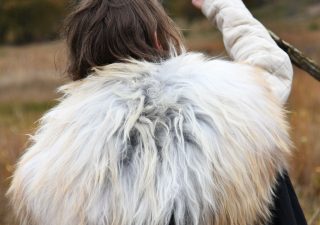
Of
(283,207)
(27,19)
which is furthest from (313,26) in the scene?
(283,207)

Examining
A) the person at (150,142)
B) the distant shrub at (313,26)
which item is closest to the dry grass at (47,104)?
the person at (150,142)

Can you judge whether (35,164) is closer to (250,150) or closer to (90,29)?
(90,29)

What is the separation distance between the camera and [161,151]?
1.56m

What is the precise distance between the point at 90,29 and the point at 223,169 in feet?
1.51

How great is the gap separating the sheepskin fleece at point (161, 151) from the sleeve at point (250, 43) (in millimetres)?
162

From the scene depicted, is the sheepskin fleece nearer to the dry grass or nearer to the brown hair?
the brown hair

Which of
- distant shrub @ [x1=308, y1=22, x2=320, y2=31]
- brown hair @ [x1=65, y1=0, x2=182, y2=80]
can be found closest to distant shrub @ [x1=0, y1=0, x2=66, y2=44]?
distant shrub @ [x1=308, y1=22, x2=320, y2=31]

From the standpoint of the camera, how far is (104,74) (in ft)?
5.42

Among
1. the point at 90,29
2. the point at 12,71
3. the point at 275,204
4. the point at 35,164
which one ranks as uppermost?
the point at 90,29

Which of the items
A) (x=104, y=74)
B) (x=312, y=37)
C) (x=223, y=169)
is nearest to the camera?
(x=223, y=169)

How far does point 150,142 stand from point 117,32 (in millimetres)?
292

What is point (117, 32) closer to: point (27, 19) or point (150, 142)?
point (150, 142)

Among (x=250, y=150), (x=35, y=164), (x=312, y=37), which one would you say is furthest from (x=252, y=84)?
(x=312, y=37)

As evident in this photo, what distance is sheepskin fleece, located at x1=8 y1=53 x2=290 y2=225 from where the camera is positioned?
153cm
